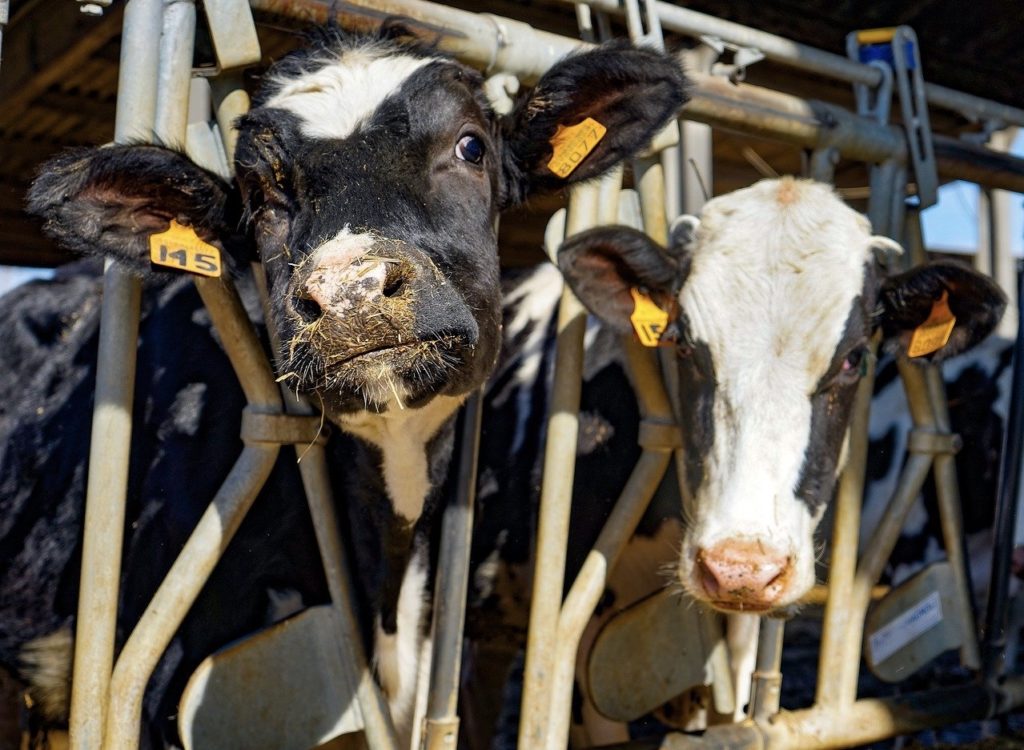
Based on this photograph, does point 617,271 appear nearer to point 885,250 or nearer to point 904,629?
point 885,250

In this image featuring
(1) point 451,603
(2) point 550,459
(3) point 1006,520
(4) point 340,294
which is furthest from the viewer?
(3) point 1006,520

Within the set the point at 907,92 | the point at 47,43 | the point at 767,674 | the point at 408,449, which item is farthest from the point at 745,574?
the point at 47,43

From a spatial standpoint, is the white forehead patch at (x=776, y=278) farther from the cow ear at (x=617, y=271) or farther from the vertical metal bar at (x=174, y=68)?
the vertical metal bar at (x=174, y=68)

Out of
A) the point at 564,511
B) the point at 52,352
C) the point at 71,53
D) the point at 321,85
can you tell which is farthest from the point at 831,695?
the point at 71,53

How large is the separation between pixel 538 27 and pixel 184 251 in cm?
295

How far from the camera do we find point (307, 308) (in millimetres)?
2141

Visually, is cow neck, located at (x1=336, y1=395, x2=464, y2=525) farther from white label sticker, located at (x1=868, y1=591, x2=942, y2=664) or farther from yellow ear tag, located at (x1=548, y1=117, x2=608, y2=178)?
white label sticker, located at (x1=868, y1=591, x2=942, y2=664)

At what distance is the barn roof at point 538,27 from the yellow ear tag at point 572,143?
1690 millimetres

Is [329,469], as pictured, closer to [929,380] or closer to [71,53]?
[929,380]

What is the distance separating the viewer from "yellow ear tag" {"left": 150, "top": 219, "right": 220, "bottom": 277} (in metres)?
2.54

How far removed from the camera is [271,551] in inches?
116

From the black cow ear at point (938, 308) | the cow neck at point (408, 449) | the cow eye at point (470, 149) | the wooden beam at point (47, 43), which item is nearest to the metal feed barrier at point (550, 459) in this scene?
the cow neck at point (408, 449)

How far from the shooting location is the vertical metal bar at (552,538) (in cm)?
285

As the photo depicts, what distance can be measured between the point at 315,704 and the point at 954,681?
3204 mm
